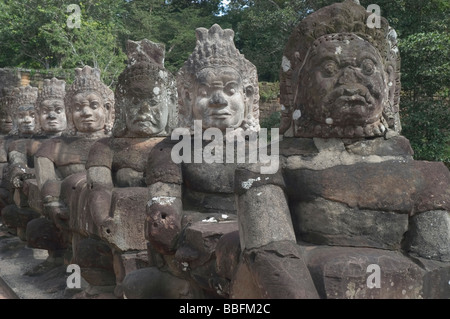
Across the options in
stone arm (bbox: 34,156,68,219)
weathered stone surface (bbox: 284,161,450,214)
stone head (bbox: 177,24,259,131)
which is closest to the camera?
weathered stone surface (bbox: 284,161,450,214)

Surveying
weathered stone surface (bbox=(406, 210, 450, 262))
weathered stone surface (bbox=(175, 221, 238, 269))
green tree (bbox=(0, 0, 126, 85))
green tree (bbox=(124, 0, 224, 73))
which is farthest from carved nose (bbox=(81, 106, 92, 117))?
green tree (bbox=(124, 0, 224, 73))

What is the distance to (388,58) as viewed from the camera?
2.80m

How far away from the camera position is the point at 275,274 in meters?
2.23

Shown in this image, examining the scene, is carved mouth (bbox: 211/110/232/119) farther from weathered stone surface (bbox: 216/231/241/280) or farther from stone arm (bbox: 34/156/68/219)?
stone arm (bbox: 34/156/68/219)

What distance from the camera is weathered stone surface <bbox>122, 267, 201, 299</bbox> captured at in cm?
341

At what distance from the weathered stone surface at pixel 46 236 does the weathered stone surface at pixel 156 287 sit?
8.47 feet

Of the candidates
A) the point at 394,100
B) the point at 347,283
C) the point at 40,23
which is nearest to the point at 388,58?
the point at 394,100

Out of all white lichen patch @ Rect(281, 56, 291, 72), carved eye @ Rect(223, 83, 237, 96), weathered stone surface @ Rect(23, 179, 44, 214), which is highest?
white lichen patch @ Rect(281, 56, 291, 72)

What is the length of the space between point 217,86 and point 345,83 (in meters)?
1.34

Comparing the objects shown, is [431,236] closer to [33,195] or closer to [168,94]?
[168,94]

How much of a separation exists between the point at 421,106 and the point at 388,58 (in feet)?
21.4

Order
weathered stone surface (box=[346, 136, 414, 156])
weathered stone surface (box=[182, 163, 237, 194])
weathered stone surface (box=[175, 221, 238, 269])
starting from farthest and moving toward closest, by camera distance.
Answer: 1. weathered stone surface (box=[182, 163, 237, 194])
2. weathered stone surface (box=[175, 221, 238, 269])
3. weathered stone surface (box=[346, 136, 414, 156])

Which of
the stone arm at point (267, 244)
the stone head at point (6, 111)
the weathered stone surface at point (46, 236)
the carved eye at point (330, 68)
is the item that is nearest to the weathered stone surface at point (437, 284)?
the stone arm at point (267, 244)

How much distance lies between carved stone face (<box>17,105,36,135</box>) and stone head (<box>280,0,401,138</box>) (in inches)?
231
